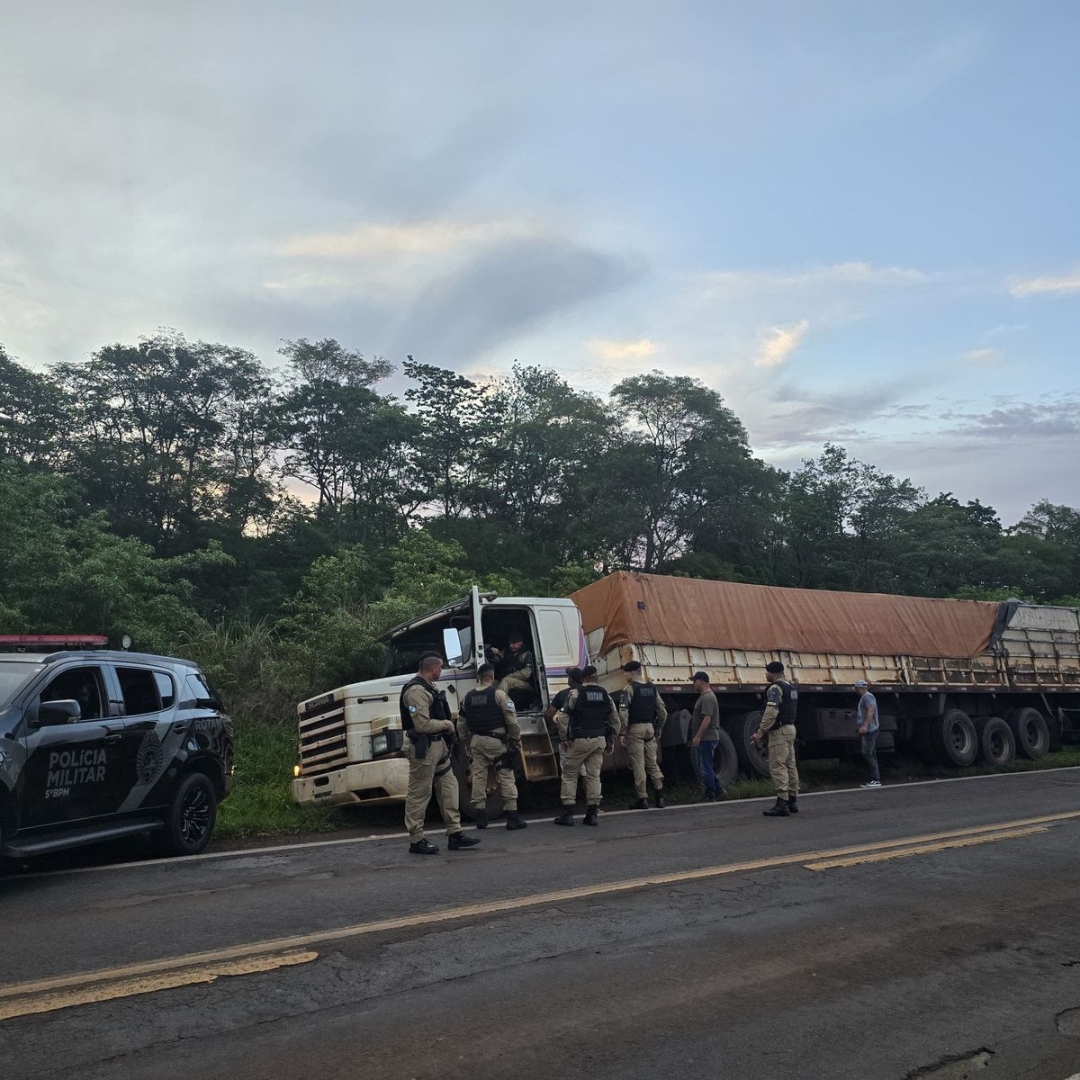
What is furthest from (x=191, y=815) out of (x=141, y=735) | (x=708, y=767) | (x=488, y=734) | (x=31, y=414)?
(x=31, y=414)

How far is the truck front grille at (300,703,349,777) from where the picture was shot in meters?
10.2

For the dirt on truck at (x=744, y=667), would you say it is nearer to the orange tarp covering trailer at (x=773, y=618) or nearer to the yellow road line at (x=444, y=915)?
the orange tarp covering trailer at (x=773, y=618)

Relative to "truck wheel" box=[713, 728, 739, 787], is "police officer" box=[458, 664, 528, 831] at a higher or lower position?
higher

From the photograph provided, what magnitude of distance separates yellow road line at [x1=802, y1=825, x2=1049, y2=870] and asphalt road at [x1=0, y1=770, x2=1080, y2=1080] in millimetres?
50

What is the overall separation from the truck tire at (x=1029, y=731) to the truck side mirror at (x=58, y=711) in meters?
17.2

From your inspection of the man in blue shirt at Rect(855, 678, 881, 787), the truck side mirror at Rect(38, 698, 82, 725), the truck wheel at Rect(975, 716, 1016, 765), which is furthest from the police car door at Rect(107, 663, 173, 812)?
the truck wheel at Rect(975, 716, 1016, 765)

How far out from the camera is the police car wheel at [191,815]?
8258 mm

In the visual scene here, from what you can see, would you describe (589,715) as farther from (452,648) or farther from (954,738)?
(954,738)

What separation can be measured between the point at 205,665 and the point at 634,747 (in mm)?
8027

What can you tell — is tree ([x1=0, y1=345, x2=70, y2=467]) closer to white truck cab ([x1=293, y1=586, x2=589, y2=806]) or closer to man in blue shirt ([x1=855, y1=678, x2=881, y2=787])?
white truck cab ([x1=293, y1=586, x2=589, y2=806])

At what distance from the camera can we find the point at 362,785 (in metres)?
9.85

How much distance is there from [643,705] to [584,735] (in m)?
1.55

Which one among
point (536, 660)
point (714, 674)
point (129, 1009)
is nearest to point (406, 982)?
point (129, 1009)

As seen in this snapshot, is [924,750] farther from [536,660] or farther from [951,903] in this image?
[951,903]
